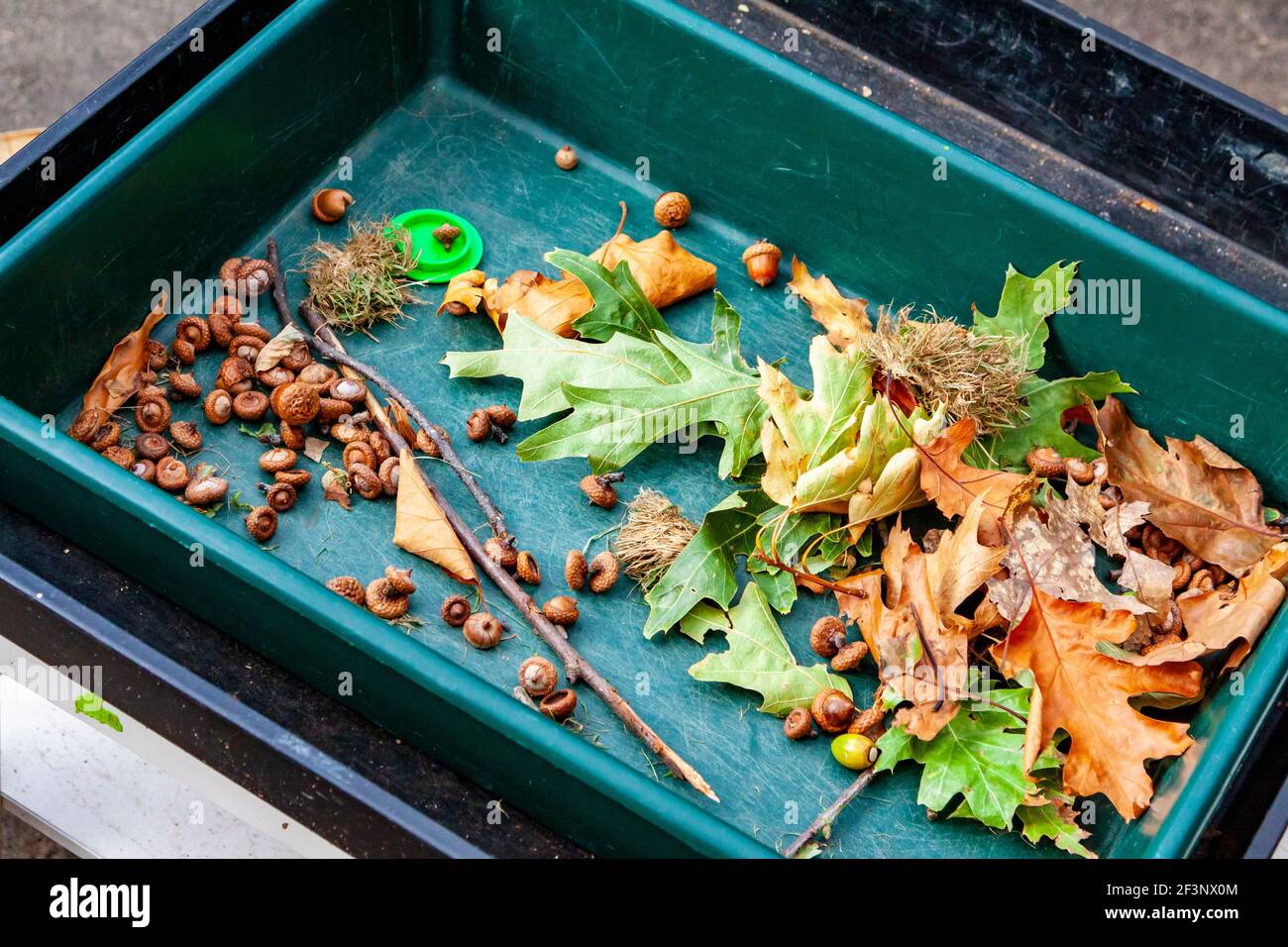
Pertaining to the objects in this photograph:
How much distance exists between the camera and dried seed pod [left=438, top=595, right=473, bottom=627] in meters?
1.57

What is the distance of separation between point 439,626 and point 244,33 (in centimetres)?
81

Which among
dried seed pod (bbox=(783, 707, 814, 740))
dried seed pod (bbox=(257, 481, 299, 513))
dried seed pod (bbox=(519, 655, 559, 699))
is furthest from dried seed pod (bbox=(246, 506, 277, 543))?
dried seed pod (bbox=(783, 707, 814, 740))

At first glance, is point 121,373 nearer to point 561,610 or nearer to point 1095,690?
point 561,610

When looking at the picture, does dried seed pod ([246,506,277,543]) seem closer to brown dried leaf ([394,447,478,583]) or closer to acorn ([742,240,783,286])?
brown dried leaf ([394,447,478,583])

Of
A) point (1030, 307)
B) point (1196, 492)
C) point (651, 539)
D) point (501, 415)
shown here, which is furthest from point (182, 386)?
point (1196, 492)

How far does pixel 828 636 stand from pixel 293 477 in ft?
2.09

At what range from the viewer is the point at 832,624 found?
1584 mm

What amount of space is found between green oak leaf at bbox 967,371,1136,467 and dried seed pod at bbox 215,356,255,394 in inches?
34.9

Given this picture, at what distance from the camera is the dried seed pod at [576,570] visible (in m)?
1.60

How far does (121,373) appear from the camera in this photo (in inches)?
66.3

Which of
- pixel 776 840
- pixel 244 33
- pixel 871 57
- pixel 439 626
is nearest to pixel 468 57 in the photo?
pixel 244 33
